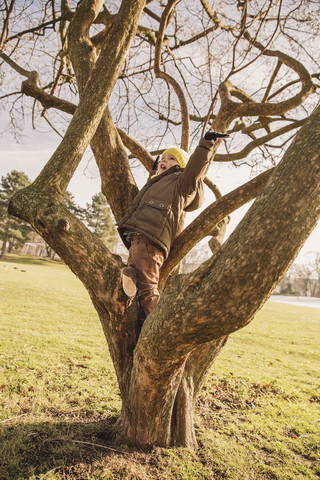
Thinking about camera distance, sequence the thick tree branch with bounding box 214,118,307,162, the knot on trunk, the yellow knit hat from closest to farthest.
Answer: the knot on trunk, the yellow knit hat, the thick tree branch with bounding box 214,118,307,162

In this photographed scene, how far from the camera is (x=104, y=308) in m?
2.09

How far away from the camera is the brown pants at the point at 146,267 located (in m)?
2.26

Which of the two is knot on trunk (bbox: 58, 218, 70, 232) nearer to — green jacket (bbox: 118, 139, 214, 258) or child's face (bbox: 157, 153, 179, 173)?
green jacket (bbox: 118, 139, 214, 258)

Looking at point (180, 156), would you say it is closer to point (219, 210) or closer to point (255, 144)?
point (219, 210)

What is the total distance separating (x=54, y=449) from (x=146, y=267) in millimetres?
1493

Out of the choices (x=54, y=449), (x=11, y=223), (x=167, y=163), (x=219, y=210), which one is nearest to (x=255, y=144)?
(x=167, y=163)

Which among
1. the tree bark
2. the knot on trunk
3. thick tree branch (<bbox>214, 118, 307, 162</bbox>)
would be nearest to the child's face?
thick tree branch (<bbox>214, 118, 307, 162</bbox>)

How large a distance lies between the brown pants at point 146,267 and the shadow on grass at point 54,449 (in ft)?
3.58

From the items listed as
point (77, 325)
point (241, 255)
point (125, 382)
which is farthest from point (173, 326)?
point (77, 325)

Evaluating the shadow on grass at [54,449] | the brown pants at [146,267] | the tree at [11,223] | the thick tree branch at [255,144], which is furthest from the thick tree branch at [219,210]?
the tree at [11,223]

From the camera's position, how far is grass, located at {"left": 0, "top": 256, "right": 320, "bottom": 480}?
2.04 meters

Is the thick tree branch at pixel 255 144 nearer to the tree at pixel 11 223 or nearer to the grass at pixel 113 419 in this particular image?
the grass at pixel 113 419

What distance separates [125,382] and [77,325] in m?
5.88

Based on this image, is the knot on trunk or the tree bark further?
the knot on trunk
